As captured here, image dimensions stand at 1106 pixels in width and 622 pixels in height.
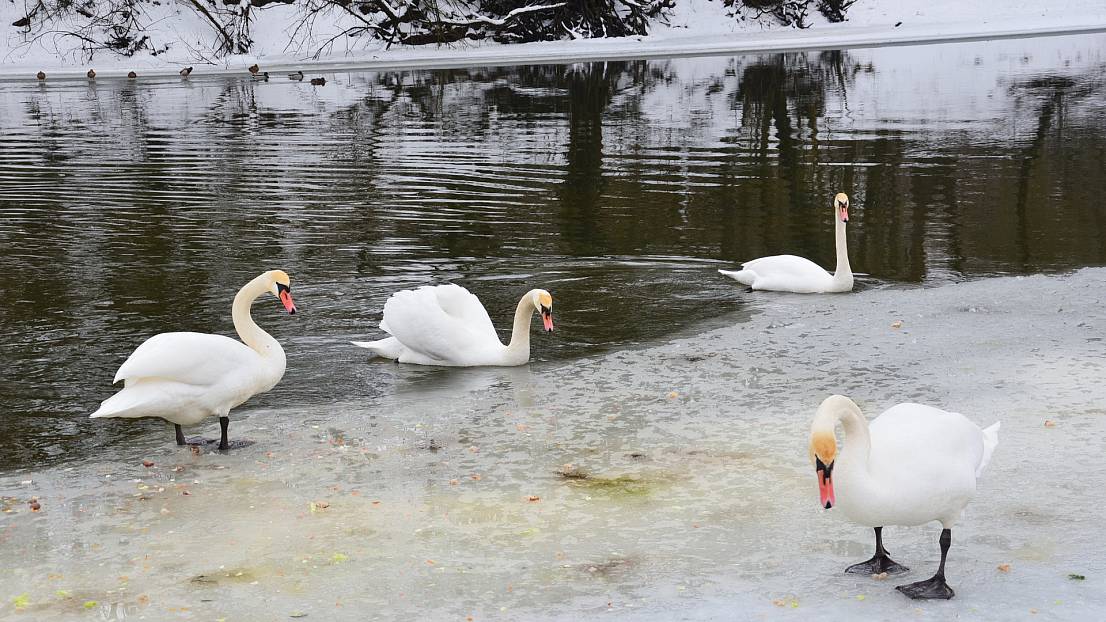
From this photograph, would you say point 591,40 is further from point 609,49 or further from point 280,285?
point 280,285

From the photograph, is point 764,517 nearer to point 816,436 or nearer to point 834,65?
point 816,436

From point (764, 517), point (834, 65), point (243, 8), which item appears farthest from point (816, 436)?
point (243, 8)

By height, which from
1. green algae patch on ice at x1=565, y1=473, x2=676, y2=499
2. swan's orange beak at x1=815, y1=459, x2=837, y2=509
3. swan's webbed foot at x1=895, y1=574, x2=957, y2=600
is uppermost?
swan's orange beak at x1=815, y1=459, x2=837, y2=509

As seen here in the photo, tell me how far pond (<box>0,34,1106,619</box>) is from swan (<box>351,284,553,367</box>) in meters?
0.12

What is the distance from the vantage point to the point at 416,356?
26.2ft

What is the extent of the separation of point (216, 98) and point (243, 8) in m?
10.5

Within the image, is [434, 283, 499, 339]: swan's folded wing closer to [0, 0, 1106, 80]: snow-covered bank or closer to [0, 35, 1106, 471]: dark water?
[0, 35, 1106, 471]: dark water

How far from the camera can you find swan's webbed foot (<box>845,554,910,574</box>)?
4.39 meters

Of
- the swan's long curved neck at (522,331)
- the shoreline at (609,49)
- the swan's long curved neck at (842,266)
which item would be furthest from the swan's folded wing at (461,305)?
the shoreline at (609,49)

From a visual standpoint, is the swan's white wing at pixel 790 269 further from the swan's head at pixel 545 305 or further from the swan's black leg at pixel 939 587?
the swan's black leg at pixel 939 587

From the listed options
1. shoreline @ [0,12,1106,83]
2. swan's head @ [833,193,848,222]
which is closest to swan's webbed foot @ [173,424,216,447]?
swan's head @ [833,193,848,222]

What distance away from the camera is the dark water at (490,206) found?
28.1ft

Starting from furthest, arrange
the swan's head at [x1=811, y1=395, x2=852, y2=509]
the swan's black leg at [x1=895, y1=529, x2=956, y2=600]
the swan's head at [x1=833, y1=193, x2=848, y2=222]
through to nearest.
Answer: the swan's head at [x1=833, y1=193, x2=848, y2=222] < the swan's black leg at [x1=895, y1=529, x2=956, y2=600] < the swan's head at [x1=811, y1=395, x2=852, y2=509]

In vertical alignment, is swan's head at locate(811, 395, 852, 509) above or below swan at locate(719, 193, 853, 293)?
above
